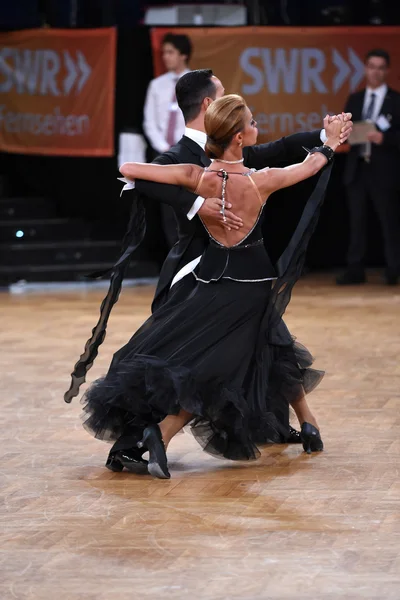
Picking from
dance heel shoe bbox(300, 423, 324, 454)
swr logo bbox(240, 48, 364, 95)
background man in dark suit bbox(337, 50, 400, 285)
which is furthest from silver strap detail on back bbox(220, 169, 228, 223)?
swr logo bbox(240, 48, 364, 95)

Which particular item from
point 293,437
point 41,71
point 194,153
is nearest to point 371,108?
point 41,71

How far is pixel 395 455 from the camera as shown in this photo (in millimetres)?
5027

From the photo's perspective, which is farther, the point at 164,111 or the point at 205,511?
the point at 164,111

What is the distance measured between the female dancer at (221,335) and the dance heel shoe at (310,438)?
0.71 ft

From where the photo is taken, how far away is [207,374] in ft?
15.5

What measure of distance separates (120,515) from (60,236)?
25.8 feet

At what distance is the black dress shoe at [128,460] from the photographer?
189 inches

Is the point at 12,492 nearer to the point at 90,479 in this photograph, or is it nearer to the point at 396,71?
the point at 90,479

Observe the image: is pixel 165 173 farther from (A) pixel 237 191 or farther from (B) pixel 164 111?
(B) pixel 164 111

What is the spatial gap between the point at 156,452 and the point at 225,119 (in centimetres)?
128

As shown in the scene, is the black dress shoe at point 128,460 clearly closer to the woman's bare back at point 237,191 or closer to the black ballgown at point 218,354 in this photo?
the black ballgown at point 218,354

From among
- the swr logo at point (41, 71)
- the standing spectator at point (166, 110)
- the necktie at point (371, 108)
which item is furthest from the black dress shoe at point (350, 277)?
the swr logo at point (41, 71)

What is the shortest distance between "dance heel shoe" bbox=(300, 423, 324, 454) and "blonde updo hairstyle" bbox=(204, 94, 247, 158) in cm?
122

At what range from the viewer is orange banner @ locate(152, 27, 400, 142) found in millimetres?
11070
